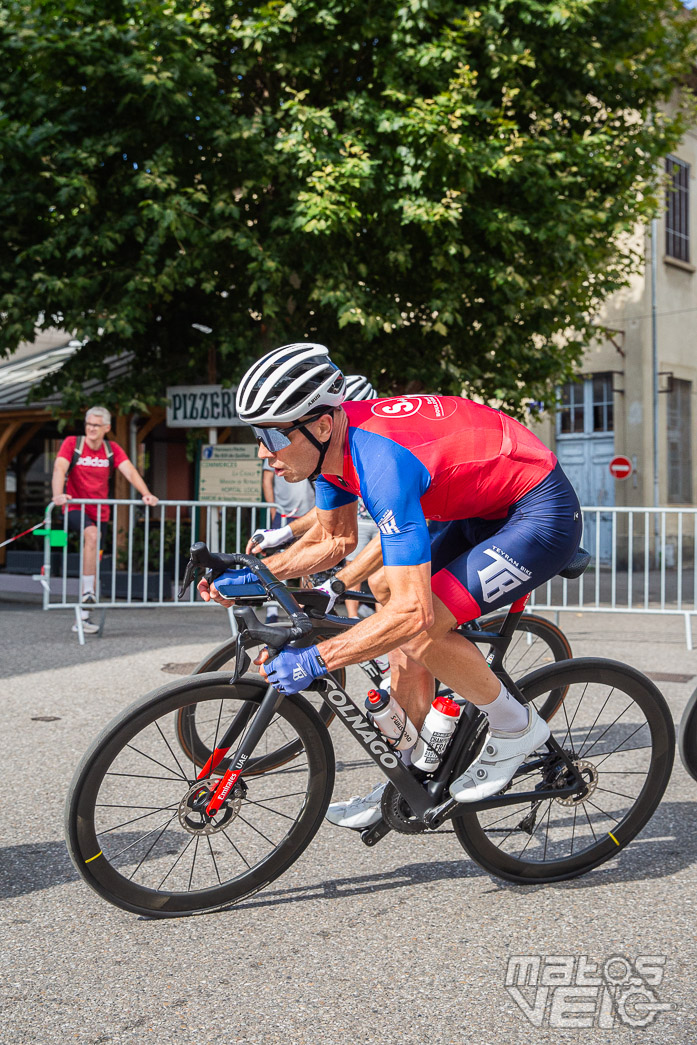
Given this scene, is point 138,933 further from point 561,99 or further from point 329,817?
point 561,99

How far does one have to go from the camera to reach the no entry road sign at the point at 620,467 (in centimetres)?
2183

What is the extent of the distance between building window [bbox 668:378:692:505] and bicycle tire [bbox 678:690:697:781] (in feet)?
68.0

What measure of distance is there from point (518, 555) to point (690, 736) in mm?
1460

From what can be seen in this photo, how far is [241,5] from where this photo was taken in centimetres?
1190

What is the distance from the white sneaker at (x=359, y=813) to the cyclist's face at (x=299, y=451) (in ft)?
3.39

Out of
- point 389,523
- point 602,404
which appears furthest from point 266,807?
point 602,404

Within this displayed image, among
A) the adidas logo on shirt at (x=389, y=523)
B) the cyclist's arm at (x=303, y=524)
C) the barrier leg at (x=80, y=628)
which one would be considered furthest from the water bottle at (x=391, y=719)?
the barrier leg at (x=80, y=628)

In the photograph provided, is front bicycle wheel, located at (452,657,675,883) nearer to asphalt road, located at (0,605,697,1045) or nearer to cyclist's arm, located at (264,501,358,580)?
asphalt road, located at (0,605,697,1045)

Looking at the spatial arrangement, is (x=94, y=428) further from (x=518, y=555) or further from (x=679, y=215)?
(x=679, y=215)

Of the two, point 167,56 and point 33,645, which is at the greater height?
point 167,56

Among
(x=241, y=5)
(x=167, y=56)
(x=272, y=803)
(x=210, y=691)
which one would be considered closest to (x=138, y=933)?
(x=272, y=803)

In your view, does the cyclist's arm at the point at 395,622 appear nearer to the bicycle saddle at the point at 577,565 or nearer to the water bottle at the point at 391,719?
the water bottle at the point at 391,719

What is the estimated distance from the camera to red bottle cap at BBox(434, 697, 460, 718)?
10.2ft

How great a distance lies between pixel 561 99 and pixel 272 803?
11883 mm
